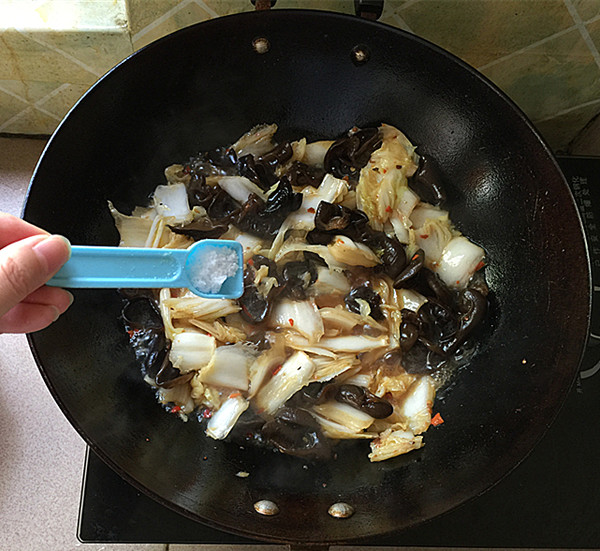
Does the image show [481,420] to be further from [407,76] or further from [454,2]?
[454,2]

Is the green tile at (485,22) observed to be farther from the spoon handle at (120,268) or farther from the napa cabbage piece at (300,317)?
the spoon handle at (120,268)

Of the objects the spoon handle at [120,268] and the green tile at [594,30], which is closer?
the spoon handle at [120,268]

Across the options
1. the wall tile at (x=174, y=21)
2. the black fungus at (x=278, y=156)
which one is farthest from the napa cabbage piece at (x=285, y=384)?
the wall tile at (x=174, y=21)

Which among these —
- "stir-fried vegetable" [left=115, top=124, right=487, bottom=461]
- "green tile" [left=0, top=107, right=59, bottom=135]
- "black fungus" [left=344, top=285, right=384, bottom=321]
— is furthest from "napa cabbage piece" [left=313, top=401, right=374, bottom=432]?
"green tile" [left=0, top=107, right=59, bottom=135]

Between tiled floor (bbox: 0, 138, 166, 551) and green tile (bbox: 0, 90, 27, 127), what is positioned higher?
green tile (bbox: 0, 90, 27, 127)

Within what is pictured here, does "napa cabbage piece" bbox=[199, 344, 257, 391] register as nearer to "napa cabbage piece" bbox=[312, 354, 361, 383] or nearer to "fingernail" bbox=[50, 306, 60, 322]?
"napa cabbage piece" bbox=[312, 354, 361, 383]

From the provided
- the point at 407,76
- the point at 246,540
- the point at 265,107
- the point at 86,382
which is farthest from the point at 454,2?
the point at 246,540
